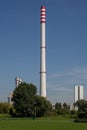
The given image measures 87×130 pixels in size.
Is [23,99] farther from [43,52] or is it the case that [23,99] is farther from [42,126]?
[42,126]

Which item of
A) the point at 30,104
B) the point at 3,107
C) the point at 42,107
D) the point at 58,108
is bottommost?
the point at 58,108

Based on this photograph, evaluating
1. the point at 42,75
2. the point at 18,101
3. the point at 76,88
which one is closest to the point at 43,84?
the point at 42,75

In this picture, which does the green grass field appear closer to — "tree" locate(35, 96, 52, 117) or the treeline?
"tree" locate(35, 96, 52, 117)

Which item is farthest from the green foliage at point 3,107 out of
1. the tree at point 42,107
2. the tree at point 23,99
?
the tree at point 42,107

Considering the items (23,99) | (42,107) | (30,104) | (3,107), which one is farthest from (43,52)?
(3,107)

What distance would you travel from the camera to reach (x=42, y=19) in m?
117

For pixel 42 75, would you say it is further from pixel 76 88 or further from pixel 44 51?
pixel 76 88

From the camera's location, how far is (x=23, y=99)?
358ft

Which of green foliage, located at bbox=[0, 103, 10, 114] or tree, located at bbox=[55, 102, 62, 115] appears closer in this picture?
tree, located at bbox=[55, 102, 62, 115]

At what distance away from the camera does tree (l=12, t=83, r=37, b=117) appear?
107312 millimetres

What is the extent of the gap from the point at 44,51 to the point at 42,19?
953 cm

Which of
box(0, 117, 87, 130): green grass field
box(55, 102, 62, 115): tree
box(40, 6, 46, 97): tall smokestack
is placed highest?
box(40, 6, 46, 97): tall smokestack

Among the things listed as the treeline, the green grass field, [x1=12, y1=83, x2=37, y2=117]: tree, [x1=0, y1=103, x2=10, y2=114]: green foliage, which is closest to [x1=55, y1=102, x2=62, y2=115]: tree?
the treeline

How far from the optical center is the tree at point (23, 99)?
107 meters
